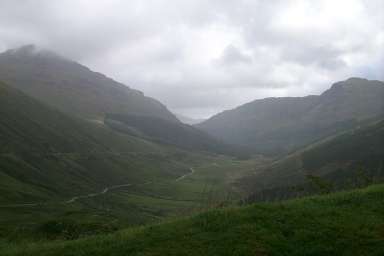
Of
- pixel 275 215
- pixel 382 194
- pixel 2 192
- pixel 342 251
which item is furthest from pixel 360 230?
pixel 2 192

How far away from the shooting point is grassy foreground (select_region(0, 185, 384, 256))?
2017 centimetres

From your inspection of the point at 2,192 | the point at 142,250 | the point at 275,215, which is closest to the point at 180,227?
the point at 142,250

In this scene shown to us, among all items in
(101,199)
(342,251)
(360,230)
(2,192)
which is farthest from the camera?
(101,199)

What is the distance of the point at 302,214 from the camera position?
77.6 ft

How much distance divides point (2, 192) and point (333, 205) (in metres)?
156

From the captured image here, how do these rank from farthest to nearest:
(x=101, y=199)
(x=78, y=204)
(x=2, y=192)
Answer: (x=101, y=199)
(x=78, y=204)
(x=2, y=192)

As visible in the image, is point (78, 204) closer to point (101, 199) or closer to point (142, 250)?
point (101, 199)

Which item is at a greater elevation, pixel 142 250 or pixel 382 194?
pixel 382 194

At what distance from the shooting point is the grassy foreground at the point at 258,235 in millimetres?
20172

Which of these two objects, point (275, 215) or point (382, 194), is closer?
point (275, 215)

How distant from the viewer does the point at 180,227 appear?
22.8 meters

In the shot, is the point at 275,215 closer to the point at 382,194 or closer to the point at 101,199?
the point at 382,194

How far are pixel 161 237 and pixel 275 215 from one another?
5.69 m

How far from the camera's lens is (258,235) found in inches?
837
